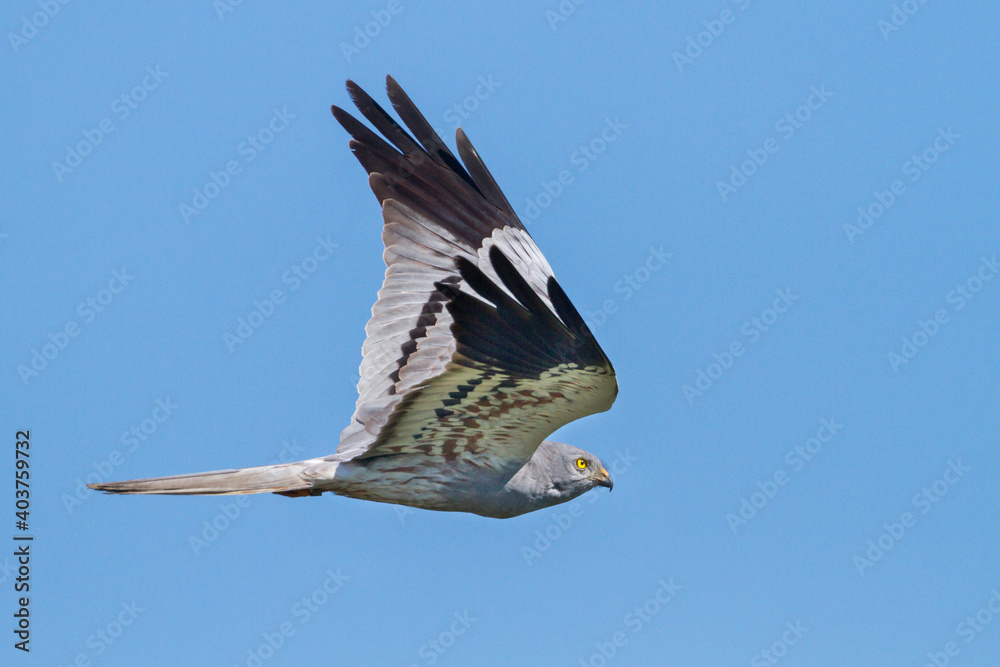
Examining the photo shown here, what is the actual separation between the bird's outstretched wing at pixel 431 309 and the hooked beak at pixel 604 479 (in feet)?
2.79

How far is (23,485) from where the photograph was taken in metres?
9.32

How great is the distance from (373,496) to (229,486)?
115 cm

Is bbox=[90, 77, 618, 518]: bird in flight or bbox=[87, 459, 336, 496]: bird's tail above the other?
bbox=[90, 77, 618, 518]: bird in flight

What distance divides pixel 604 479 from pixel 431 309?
2193mm

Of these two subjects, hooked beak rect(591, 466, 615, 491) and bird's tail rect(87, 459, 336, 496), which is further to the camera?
hooked beak rect(591, 466, 615, 491)

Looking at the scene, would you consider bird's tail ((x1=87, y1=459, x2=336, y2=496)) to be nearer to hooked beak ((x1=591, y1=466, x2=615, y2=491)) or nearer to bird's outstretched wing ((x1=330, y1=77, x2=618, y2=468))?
bird's outstretched wing ((x1=330, y1=77, x2=618, y2=468))

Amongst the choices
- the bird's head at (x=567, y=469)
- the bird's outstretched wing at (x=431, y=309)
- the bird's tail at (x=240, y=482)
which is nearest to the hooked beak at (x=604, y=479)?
the bird's head at (x=567, y=469)

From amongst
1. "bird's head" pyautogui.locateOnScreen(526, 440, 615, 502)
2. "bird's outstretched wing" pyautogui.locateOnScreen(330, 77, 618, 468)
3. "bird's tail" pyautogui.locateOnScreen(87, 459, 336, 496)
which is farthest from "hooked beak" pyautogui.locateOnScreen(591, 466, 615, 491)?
"bird's tail" pyautogui.locateOnScreen(87, 459, 336, 496)

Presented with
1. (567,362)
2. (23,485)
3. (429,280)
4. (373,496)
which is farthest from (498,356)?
(23,485)

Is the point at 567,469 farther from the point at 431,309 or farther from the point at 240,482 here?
the point at 240,482

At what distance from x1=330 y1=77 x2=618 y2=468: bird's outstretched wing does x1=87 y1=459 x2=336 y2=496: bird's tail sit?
12.6 inches

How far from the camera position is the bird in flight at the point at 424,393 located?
737cm

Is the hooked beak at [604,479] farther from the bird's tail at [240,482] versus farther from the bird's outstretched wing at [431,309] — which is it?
the bird's tail at [240,482]

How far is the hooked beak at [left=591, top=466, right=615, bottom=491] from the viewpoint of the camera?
27.7 feet
